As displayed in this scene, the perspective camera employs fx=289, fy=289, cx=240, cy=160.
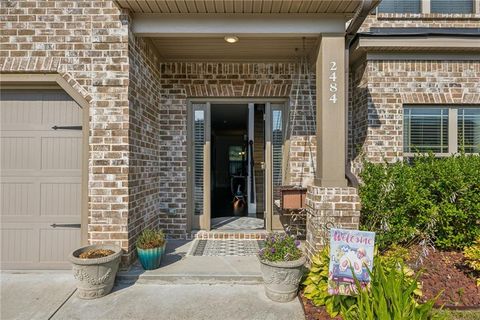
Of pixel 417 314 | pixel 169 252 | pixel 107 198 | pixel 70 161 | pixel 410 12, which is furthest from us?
pixel 410 12

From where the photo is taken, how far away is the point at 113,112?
3.52 meters

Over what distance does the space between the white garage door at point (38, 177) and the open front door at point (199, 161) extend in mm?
1767

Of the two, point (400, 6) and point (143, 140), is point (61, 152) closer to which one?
point (143, 140)

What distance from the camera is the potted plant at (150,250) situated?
346cm

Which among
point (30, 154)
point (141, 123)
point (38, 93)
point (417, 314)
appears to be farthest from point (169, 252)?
point (417, 314)

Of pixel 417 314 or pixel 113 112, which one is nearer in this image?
pixel 417 314

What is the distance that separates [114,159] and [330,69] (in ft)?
9.32

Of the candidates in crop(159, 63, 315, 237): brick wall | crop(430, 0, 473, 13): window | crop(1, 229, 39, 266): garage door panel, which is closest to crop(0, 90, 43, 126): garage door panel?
crop(1, 229, 39, 266): garage door panel

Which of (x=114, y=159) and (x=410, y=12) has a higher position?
(x=410, y=12)

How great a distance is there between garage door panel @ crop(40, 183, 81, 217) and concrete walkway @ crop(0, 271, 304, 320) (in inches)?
32.0

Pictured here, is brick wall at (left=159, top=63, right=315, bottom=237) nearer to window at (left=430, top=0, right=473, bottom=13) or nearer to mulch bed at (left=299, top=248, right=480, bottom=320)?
mulch bed at (left=299, top=248, right=480, bottom=320)

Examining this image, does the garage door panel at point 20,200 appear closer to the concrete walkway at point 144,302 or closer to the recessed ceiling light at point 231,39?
the concrete walkway at point 144,302

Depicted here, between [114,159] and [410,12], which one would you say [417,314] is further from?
[410,12]

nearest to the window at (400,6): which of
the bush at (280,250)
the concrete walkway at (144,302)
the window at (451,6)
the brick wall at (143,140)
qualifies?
the window at (451,6)
